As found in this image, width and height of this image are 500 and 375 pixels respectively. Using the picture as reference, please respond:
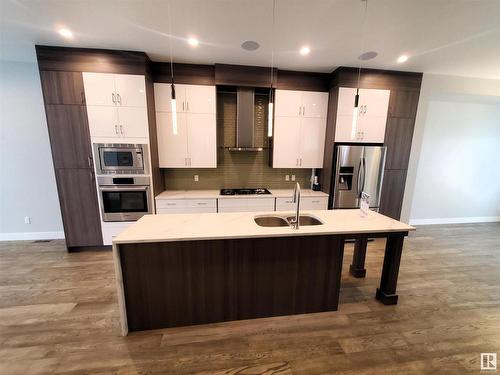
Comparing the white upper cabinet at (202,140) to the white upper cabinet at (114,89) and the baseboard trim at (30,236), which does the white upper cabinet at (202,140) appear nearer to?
the white upper cabinet at (114,89)

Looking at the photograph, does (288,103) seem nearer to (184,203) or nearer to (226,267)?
(184,203)

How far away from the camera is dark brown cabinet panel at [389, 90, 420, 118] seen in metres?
3.47

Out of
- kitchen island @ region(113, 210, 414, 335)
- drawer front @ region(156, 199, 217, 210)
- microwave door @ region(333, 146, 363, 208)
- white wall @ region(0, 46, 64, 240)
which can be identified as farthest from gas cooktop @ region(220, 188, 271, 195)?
white wall @ region(0, 46, 64, 240)

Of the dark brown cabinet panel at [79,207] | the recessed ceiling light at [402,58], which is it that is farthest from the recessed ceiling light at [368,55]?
the dark brown cabinet panel at [79,207]

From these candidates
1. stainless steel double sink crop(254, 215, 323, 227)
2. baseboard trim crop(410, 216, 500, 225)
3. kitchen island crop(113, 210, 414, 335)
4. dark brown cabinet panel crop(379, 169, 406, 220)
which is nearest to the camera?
kitchen island crop(113, 210, 414, 335)

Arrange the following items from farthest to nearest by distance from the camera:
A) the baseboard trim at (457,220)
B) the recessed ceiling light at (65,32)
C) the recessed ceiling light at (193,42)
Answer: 1. the baseboard trim at (457,220)
2. the recessed ceiling light at (193,42)
3. the recessed ceiling light at (65,32)

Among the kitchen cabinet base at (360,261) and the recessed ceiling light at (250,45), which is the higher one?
the recessed ceiling light at (250,45)

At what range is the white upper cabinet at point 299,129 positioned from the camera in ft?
11.5

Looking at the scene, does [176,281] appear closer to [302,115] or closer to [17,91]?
[302,115]

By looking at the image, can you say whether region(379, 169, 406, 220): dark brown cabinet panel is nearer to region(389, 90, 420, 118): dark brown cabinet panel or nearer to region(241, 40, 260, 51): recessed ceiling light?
region(389, 90, 420, 118): dark brown cabinet panel

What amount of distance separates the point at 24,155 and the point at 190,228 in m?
3.70

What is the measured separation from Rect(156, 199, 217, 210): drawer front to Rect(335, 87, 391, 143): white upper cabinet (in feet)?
7.84

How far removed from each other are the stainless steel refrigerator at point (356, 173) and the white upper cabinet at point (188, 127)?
7.09 ft

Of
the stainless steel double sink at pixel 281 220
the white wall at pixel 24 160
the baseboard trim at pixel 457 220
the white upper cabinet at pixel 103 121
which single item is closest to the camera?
the stainless steel double sink at pixel 281 220
